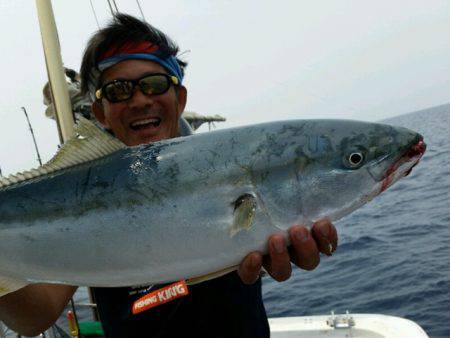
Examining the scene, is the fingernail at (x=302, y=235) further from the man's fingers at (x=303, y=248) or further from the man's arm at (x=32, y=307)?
the man's arm at (x=32, y=307)

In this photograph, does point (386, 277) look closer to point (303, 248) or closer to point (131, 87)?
point (303, 248)

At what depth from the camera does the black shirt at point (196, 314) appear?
3168 millimetres

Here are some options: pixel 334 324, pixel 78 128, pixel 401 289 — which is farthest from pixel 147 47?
pixel 401 289

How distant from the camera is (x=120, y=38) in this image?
362 cm

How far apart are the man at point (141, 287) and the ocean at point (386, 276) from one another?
241 inches

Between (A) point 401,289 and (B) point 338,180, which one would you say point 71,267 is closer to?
(B) point 338,180

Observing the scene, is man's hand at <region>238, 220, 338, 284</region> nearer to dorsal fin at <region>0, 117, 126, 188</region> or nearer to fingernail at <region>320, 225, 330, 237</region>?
fingernail at <region>320, 225, 330, 237</region>

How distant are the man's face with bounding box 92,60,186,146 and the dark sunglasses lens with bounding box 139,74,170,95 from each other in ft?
0.11

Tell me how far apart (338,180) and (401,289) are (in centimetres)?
850

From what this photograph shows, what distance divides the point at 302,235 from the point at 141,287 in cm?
149

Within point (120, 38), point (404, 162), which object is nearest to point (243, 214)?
point (404, 162)

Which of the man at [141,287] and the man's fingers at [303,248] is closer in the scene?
the man's fingers at [303,248]

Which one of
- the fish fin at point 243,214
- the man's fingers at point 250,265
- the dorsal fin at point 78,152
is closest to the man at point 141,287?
the man's fingers at point 250,265

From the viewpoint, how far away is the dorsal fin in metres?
2.55
